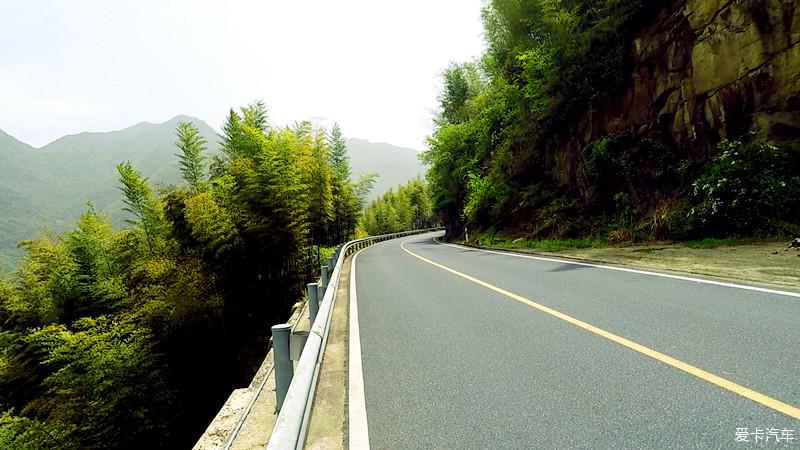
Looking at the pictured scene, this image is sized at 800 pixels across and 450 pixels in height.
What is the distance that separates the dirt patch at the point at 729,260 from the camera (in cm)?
568

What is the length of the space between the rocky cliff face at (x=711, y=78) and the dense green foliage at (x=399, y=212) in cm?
4403

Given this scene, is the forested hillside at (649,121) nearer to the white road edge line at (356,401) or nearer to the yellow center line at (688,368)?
the yellow center line at (688,368)

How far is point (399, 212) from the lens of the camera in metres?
68.2

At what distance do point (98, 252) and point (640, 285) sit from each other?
22.8 metres

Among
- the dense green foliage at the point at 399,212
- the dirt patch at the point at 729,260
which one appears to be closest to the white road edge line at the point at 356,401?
the dirt patch at the point at 729,260

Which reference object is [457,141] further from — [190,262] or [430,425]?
[430,425]

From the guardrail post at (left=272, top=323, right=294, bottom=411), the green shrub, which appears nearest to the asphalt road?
the guardrail post at (left=272, top=323, right=294, bottom=411)

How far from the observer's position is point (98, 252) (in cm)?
1894

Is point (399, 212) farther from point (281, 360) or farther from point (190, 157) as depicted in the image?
point (281, 360)


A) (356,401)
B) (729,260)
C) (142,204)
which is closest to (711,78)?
(729,260)

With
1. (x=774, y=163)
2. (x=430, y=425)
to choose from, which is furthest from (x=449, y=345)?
(x=774, y=163)

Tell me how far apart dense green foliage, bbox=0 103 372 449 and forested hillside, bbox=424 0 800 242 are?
11144mm

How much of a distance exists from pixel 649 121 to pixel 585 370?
13.0 meters

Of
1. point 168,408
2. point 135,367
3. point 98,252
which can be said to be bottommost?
point 168,408
